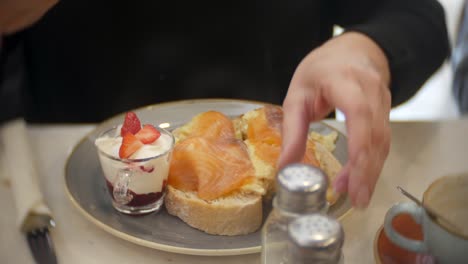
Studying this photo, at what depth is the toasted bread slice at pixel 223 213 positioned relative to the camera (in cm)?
77

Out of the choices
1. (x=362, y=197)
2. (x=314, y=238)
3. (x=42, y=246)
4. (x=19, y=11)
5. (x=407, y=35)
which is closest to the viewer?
(x=314, y=238)

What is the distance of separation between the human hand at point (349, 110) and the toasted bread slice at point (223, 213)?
18cm

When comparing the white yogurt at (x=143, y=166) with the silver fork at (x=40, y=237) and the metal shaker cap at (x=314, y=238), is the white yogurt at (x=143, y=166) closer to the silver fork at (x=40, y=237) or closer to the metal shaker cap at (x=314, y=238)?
the silver fork at (x=40, y=237)

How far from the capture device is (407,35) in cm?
104

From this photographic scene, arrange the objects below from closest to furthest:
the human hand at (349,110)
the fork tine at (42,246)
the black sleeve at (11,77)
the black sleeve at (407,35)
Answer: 1. the human hand at (349,110)
2. the fork tine at (42,246)
3. the black sleeve at (407,35)
4. the black sleeve at (11,77)

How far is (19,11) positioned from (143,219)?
0.40 meters

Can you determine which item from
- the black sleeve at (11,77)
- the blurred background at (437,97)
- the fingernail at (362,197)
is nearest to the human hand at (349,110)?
the fingernail at (362,197)

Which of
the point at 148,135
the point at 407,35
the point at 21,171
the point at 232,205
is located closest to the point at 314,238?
the point at 232,205

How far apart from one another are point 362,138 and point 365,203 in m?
0.08

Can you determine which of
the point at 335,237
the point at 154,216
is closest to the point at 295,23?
the point at 154,216

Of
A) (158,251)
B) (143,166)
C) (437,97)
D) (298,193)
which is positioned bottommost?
(437,97)

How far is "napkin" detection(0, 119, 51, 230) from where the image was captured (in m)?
0.79

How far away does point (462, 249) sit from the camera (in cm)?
58

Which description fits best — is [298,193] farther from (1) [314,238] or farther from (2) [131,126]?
(2) [131,126]
